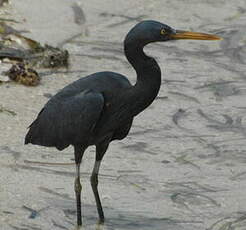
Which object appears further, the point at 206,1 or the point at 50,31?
the point at 206,1

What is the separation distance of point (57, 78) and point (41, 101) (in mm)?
726

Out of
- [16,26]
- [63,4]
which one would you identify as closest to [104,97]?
[16,26]

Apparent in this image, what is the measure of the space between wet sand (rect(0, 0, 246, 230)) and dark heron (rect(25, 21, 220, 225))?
1.40 feet

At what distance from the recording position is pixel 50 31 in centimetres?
1146

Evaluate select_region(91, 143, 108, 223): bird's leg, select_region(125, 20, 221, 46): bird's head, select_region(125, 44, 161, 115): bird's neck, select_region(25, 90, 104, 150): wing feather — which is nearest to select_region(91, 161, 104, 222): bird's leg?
select_region(91, 143, 108, 223): bird's leg

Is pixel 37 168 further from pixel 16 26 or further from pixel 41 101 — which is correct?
pixel 16 26

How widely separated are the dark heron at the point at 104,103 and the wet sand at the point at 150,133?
0.43 m

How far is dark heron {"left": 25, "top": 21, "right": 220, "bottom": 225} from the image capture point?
22.7ft

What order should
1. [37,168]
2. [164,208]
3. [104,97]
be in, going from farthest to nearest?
[37,168], [164,208], [104,97]

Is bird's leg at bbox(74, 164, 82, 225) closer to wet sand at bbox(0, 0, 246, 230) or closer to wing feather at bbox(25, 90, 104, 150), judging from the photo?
wet sand at bbox(0, 0, 246, 230)

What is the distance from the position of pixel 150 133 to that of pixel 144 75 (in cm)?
229

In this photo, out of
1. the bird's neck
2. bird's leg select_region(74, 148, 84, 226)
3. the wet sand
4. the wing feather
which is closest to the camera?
the bird's neck

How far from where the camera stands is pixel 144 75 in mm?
6902

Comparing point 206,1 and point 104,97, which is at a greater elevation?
point 104,97
